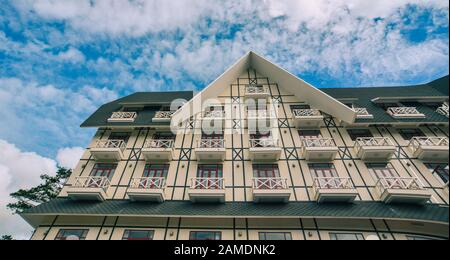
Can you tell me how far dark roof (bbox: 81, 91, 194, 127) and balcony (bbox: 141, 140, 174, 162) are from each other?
200cm

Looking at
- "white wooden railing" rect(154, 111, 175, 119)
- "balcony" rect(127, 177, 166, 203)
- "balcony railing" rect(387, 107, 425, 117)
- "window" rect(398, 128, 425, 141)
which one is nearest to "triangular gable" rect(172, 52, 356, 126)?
"white wooden railing" rect(154, 111, 175, 119)

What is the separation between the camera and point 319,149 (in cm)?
1553

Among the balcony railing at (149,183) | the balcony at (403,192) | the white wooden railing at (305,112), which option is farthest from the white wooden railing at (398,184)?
the balcony railing at (149,183)

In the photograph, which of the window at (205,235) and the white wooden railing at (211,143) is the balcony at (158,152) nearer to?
the white wooden railing at (211,143)

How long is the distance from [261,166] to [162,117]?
8.62 meters

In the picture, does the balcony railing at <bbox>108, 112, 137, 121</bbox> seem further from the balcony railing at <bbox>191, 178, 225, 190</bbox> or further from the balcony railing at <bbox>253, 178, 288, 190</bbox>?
the balcony railing at <bbox>253, 178, 288, 190</bbox>

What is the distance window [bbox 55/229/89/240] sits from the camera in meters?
13.1

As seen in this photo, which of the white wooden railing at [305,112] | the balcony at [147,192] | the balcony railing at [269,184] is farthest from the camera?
the white wooden railing at [305,112]

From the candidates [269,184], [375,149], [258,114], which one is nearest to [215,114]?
[258,114]

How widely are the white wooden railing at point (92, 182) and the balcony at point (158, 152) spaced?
294cm

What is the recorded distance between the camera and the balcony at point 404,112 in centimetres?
1716
